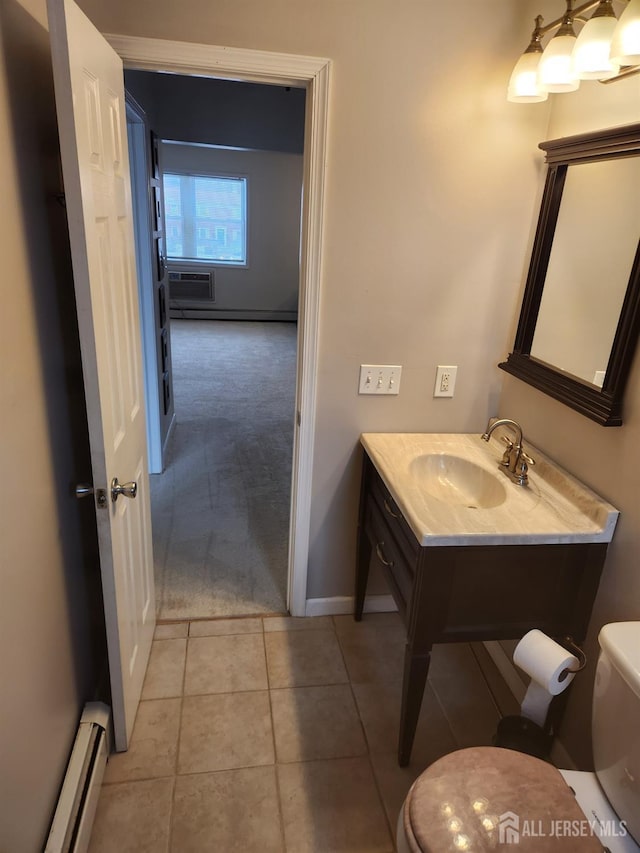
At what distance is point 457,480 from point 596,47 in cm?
126

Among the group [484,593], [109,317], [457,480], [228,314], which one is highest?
[109,317]

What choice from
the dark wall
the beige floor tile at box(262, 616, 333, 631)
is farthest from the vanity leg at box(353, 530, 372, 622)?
the dark wall

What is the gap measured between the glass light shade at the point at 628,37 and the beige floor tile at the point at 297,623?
2067 millimetres

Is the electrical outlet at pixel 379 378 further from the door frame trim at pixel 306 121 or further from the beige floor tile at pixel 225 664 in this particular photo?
the beige floor tile at pixel 225 664

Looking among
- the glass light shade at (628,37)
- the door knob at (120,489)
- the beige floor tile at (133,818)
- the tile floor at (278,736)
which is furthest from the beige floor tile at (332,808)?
the glass light shade at (628,37)

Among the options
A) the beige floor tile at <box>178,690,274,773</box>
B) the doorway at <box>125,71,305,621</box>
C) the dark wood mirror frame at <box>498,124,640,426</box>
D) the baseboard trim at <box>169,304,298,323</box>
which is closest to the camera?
the dark wood mirror frame at <box>498,124,640,426</box>

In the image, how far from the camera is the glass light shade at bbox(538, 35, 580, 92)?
1.43m

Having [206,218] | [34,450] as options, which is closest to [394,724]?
[34,450]

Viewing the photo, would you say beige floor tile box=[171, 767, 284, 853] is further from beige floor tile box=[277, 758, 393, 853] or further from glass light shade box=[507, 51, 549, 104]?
glass light shade box=[507, 51, 549, 104]

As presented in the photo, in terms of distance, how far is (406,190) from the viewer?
181 cm

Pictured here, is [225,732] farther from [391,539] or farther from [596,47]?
[596,47]

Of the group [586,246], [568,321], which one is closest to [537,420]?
[568,321]

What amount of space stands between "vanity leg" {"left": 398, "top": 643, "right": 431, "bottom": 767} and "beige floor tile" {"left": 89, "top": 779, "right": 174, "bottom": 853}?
695 millimetres

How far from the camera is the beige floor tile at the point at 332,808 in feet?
4.89
